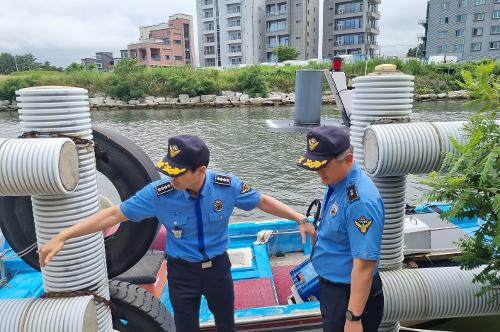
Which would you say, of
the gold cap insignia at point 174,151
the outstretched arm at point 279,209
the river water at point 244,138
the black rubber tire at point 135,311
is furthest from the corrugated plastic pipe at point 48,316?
the river water at point 244,138

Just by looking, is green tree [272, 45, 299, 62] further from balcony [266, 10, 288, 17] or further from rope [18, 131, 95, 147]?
rope [18, 131, 95, 147]

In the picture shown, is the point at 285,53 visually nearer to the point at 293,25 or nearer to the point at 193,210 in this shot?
the point at 293,25

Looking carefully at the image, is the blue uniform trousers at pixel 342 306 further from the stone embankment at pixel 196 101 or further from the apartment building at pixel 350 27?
the apartment building at pixel 350 27

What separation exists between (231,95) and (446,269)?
34436 millimetres

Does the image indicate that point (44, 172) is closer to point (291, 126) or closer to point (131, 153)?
point (131, 153)

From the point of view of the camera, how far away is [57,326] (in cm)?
238

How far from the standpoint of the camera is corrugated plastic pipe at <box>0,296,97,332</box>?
2389mm

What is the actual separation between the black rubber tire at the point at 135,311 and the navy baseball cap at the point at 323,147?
5.95 feet

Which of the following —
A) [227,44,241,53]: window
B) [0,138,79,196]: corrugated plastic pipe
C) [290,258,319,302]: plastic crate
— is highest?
[227,44,241,53]: window

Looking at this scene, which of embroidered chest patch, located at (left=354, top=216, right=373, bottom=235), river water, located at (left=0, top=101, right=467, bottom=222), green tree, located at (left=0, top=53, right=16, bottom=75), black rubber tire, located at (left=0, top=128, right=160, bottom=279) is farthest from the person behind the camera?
green tree, located at (left=0, top=53, right=16, bottom=75)

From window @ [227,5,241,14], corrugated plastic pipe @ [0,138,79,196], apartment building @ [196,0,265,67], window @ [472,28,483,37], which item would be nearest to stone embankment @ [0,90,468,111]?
window @ [472,28,483,37]

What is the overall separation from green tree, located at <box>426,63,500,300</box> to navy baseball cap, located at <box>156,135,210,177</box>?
52.3 inches

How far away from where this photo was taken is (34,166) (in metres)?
2.15

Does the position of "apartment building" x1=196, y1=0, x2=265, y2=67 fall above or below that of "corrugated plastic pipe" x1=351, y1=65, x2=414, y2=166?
above
